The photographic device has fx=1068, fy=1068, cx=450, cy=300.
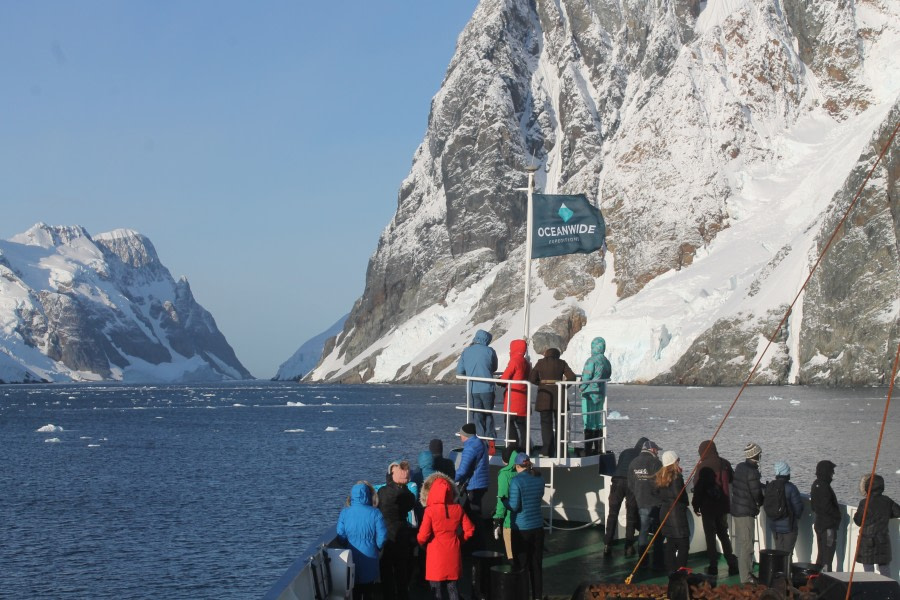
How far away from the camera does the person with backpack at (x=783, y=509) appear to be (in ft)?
52.4

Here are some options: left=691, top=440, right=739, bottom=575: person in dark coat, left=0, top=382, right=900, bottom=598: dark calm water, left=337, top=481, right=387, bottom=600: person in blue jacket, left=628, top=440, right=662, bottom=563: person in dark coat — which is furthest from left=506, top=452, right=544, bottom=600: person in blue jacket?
left=0, top=382, right=900, bottom=598: dark calm water

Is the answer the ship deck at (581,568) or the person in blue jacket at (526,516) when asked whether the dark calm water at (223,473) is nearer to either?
the ship deck at (581,568)

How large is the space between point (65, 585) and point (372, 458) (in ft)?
102

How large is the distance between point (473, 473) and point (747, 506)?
4309 millimetres

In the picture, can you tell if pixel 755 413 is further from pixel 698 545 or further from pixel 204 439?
pixel 698 545

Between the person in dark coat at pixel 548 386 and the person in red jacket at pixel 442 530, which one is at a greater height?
the person in dark coat at pixel 548 386

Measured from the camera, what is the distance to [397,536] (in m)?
15.1

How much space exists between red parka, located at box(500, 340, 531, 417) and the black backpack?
4668 millimetres

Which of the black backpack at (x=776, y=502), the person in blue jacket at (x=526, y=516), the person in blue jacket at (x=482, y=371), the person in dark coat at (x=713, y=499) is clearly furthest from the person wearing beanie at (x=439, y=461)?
the black backpack at (x=776, y=502)

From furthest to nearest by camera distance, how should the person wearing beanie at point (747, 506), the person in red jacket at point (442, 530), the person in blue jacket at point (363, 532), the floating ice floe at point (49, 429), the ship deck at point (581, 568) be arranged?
1. the floating ice floe at point (49, 429)
2. the ship deck at point (581, 568)
3. the person wearing beanie at point (747, 506)
4. the person in blue jacket at point (363, 532)
5. the person in red jacket at point (442, 530)

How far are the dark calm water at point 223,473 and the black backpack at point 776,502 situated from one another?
1619 cm

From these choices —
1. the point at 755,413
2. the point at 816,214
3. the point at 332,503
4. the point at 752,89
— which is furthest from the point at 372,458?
the point at 752,89

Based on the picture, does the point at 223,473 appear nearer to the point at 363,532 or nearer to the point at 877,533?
the point at 363,532

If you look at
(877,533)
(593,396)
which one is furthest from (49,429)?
(877,533)
